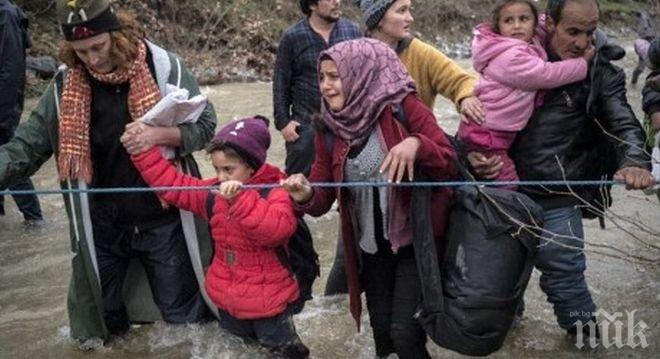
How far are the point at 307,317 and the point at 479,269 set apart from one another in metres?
1.64

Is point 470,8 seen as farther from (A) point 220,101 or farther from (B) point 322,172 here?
(B) point 322,172

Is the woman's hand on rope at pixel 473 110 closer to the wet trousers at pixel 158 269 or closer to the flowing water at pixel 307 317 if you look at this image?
the flowing water at pixel 307 317

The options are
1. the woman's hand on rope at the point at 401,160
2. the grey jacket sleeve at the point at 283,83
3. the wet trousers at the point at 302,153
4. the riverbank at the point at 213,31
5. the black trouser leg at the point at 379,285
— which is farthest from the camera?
the riverbank at the point at 213,31

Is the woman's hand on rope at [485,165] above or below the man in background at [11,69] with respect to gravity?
above

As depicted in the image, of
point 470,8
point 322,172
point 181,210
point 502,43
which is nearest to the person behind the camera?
point 322,172

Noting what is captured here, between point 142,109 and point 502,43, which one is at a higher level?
point 502,43

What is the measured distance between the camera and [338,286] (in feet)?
14.0

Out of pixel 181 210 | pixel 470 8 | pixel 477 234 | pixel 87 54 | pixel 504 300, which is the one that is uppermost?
pixel 87 54

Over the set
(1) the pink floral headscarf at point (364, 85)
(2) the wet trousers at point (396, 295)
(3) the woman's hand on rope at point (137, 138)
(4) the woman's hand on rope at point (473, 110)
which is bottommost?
(2) the wet trousers at point (396, 295)

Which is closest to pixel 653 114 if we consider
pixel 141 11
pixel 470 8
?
pixel 141 11

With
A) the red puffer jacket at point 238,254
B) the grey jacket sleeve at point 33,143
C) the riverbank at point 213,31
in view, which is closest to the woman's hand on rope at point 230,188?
the red puffer jacket at point 238,254

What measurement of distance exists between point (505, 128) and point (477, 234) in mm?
616

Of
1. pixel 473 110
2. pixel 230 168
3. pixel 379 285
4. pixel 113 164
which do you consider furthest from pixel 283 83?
pixel 379 285

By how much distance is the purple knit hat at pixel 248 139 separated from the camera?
3.05 meters
